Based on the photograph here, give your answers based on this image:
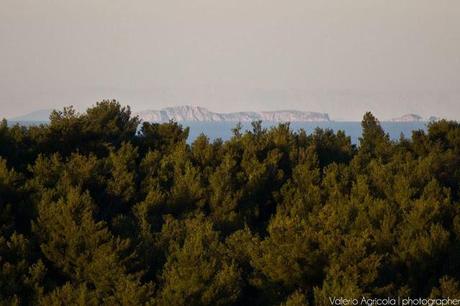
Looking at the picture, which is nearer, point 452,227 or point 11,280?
point 11,280

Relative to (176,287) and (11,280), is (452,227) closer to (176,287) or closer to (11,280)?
(176,287)

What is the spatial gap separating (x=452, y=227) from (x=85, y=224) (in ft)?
42.2

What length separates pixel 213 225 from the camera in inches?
929

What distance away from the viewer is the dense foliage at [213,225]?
628 inches

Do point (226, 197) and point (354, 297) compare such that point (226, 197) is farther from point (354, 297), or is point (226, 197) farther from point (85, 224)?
point (354, 297)

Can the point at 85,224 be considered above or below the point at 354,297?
above

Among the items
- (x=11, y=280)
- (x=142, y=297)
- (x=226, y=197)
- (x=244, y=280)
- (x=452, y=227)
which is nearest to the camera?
(x=142, y=297)

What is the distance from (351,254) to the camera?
1595 cm

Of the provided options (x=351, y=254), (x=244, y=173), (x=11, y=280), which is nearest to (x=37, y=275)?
(x=11, y=280)

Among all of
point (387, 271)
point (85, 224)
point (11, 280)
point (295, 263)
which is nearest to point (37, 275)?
point (11, 280)

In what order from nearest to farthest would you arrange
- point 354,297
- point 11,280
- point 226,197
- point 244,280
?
point 354,297, point 11,280, point 244,280, point 226,197

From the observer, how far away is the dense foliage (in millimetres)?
15961

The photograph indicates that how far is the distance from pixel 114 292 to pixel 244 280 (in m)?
4.13

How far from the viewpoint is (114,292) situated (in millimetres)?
15602
